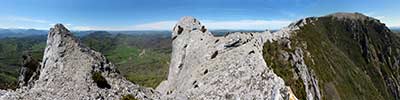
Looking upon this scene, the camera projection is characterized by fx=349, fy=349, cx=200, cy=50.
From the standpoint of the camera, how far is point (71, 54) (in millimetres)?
23828

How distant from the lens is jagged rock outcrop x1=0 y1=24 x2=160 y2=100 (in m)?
18.0

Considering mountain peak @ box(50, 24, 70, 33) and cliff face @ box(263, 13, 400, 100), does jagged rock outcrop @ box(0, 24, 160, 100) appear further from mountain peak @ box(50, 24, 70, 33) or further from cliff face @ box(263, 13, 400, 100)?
cliff face @ box(263, 13, 400, 100)

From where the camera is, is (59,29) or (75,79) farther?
(59,29)

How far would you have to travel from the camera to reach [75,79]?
19.9 meters

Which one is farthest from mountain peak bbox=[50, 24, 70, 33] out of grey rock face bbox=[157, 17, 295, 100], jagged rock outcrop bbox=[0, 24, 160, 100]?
grey rock face bbox=[157, 17, 295, 100]

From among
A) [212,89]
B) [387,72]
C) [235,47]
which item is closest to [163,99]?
[212,89]

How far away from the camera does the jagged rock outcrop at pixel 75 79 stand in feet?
59.2

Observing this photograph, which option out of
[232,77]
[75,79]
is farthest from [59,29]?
[232,77]

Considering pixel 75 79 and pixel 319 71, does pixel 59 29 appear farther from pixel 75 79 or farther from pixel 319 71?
pixel 319 71

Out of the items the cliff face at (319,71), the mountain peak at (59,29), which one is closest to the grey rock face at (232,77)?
the mountain peak at (59,29)

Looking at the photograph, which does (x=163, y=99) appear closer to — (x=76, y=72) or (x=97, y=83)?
(x=97, y=83)

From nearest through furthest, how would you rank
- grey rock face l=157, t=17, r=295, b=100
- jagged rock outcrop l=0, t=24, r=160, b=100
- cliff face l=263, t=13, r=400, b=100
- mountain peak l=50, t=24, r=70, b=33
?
jagged rock outcrop l=0, t=24, r=160, b=100 < grey rock face l=157, t=17, r=295, b=100 < mountain peak l=50, t=24, r=70, b=33 < cliff face l=263, t=13, r=400, b=100

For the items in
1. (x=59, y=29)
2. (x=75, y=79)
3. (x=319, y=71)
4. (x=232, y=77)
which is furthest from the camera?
Answer: (x=319, y=71)

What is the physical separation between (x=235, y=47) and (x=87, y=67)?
44.6 ft
